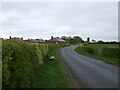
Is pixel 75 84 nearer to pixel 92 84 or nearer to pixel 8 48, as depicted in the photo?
pixel 92 84

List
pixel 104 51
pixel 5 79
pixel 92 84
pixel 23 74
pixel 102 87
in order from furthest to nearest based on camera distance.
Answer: pixel 104 51
pixel 92 84
pixel 102 87
pixel 23 74
pixel 5 79

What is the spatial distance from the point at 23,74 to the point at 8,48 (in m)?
1.44

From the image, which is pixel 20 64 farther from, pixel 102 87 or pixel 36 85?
pixel 102 87

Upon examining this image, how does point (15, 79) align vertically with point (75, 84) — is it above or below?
above

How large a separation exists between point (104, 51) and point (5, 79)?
2342cm

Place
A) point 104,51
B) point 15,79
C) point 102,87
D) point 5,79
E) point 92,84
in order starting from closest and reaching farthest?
1. point 5,79
2. point 15,79
3. point 102,87
4. point 92,84
5. point 104,51

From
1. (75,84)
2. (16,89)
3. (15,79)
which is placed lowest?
(75,84)

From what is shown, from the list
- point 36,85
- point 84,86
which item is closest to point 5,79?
point 36,85

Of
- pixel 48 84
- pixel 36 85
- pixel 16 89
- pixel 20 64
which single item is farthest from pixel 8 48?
pixel 48 84

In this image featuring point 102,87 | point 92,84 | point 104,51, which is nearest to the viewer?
point 102,87

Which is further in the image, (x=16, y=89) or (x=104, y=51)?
(x=104, y=51)

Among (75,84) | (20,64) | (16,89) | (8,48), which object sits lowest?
(75,84)

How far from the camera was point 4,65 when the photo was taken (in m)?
5.57

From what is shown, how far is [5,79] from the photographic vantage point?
5.50m
